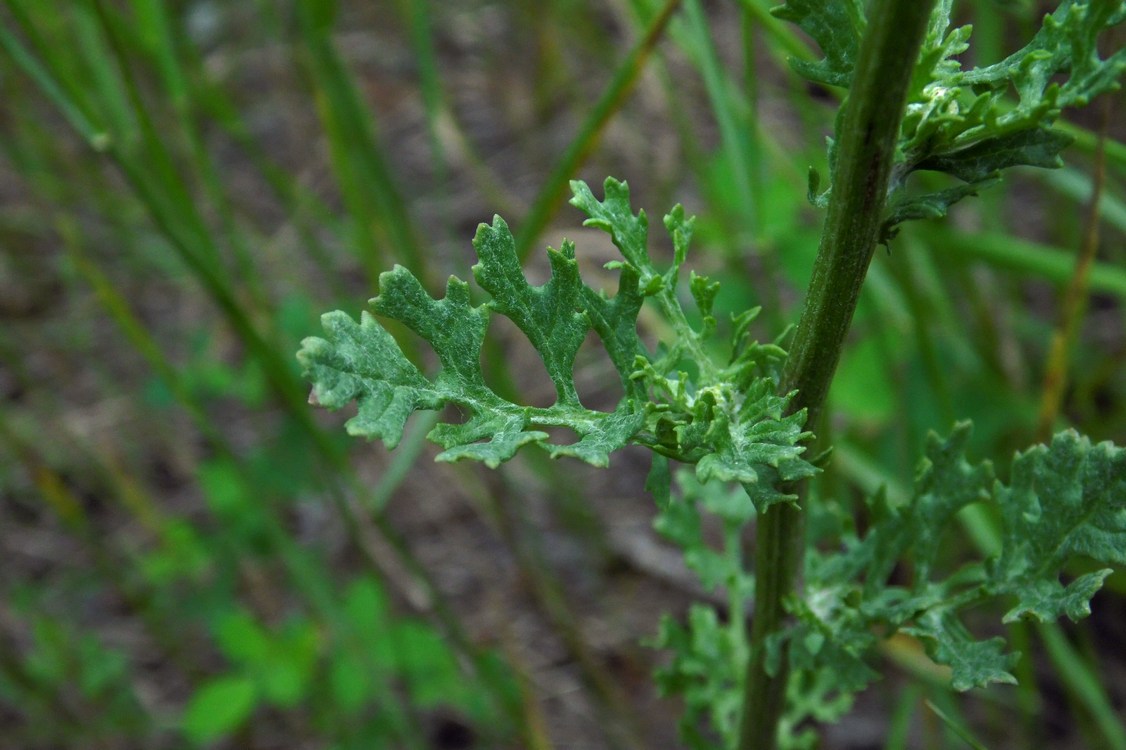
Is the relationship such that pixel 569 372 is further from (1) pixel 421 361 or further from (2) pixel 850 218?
(1) pixel 421 361

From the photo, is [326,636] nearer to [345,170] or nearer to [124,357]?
[345,170]

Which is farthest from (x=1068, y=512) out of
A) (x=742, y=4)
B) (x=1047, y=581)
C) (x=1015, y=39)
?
(x=1015, y=39)

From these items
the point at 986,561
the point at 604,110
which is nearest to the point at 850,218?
the point at 986,561

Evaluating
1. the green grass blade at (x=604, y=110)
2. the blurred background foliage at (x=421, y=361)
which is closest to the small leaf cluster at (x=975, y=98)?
the blurred background foliage at (x=421, y=361)

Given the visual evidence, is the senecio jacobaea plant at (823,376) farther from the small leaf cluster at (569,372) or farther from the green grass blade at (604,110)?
the green grass blade at (604,110)

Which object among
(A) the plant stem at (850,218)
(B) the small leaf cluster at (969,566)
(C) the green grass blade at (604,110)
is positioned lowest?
(B) the small leaf cluster at (969,566)

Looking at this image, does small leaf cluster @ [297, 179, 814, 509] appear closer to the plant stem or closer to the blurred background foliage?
the plant stem
